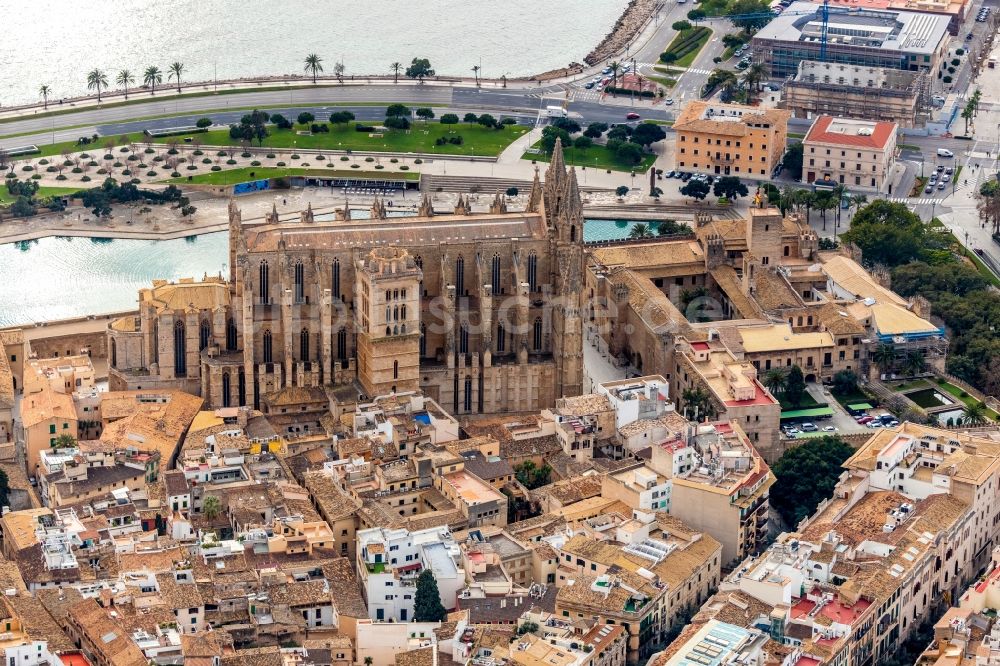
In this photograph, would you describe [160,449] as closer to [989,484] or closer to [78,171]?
[989,484]

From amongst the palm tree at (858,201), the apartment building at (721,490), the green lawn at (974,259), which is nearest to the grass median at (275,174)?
the palm tree at (858,201)

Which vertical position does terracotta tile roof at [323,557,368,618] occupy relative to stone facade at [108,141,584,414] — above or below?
below

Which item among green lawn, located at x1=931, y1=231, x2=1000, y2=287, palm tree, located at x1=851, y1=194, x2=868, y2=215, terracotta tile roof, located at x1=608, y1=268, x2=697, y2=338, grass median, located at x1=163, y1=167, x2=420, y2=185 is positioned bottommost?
green lawn, located at x1=931, y1=231, x2=1000, y2=287

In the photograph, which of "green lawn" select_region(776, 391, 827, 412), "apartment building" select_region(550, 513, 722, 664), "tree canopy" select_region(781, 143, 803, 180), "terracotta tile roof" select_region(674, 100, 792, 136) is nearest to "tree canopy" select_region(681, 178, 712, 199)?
"terracotta tile roof" select_region(674, 100, 792, 136)

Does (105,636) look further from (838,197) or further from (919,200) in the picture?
(919,200)

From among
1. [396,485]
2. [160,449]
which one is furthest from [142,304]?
[396,485]

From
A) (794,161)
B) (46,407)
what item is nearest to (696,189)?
(794,161)

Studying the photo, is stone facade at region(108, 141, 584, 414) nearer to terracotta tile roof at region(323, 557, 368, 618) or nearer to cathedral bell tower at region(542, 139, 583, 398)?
cathedral bell tower at region(542, 139, 583, 398)
